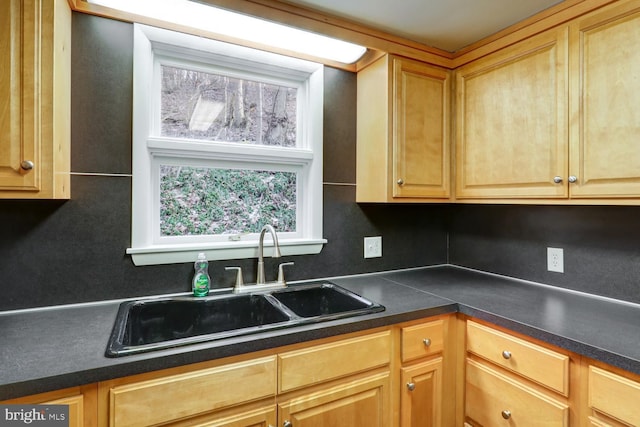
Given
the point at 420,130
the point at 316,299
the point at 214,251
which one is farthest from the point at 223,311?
the point at 420,130

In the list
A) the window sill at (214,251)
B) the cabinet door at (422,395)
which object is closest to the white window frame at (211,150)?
the window sill at (214,251)

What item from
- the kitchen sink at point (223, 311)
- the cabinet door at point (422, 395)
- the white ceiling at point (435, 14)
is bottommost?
the cabinet door at point (422, 395)

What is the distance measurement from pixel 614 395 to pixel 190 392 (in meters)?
1.23

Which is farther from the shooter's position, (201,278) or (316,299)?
(316,299)

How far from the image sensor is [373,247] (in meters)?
2.00

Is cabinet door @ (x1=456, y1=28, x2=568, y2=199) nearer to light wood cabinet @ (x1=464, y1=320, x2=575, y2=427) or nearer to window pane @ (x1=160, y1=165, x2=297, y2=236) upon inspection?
light wood cabinet @ (x1=464, y1=320, x2=575, y2=427)

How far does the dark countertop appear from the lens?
0.87 metres

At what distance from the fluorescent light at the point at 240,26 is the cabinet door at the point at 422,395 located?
149 cm

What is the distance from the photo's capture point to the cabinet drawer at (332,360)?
44.2 inches

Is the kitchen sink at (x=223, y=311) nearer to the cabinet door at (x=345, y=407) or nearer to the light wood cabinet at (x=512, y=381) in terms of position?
the cabinet door at (x=345, y=407)

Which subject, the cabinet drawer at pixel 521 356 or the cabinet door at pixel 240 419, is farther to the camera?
the cabinet drawer at pixel 521 356

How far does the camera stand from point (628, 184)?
119cm

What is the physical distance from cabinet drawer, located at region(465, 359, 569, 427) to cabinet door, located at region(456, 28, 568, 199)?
772 mm

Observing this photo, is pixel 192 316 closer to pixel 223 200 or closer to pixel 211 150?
pixel 223 200
